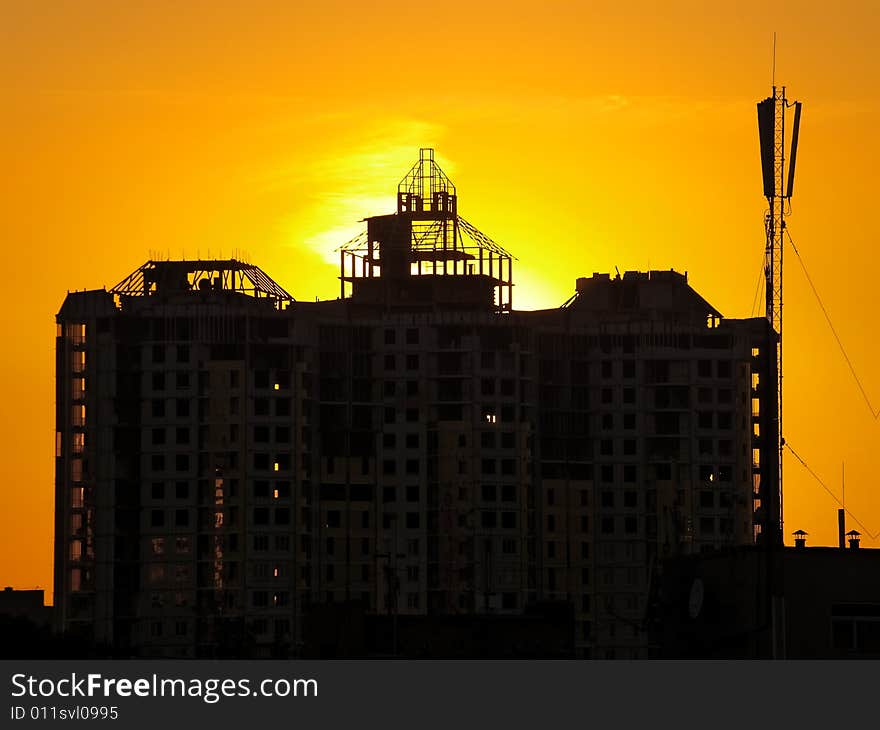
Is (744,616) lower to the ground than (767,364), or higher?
lower

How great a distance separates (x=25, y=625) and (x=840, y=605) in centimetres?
7602

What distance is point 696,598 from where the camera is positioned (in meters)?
149

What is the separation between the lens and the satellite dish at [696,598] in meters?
149

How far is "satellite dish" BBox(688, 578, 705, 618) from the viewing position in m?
149
